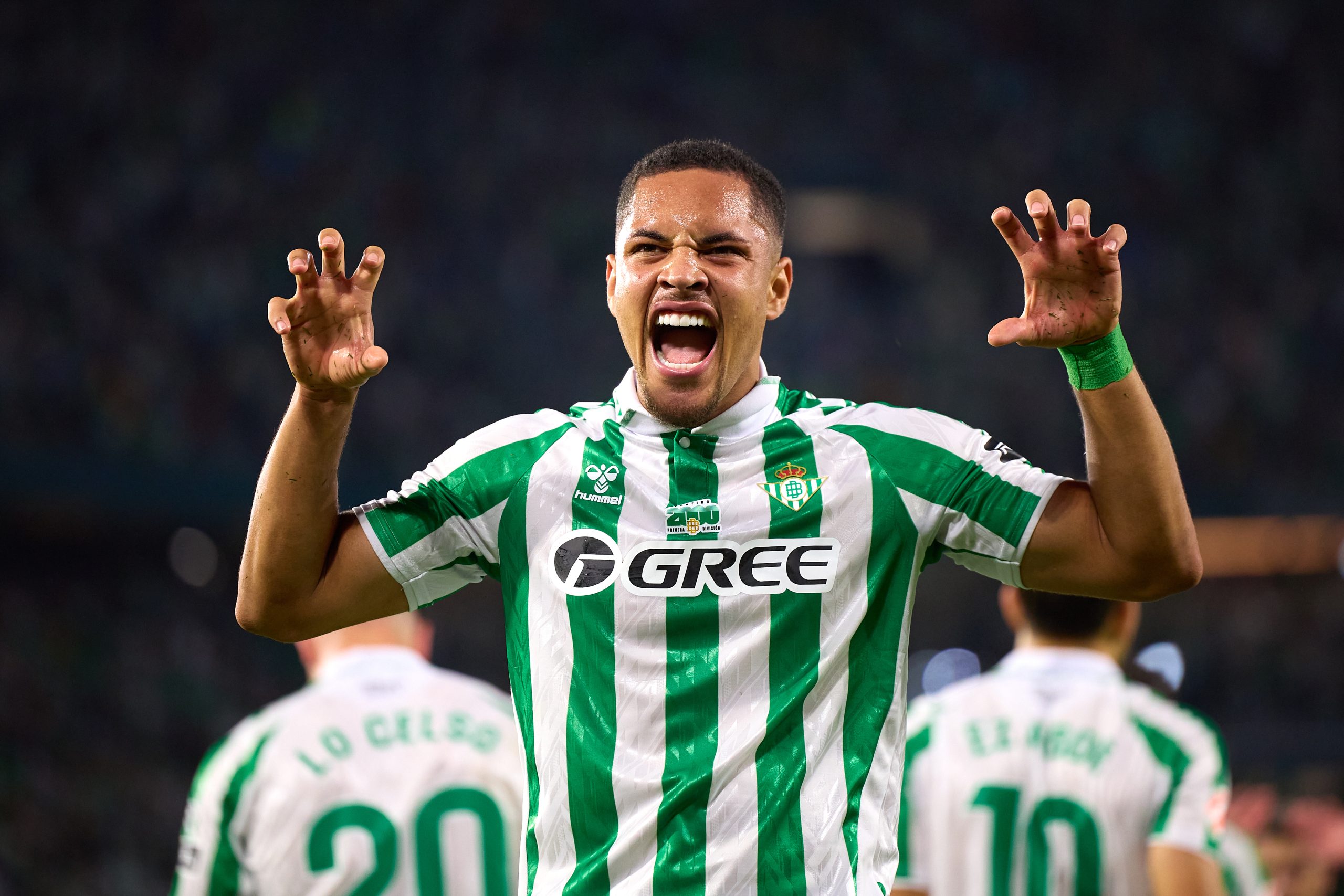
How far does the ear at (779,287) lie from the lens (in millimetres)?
2520

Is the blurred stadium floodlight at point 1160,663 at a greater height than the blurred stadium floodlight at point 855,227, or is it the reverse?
the blurred stadium floodlight at point 855,227

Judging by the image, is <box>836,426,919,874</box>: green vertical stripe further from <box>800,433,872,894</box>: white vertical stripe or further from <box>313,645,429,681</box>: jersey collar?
<box>313,645,429,681</box>: jersey collar

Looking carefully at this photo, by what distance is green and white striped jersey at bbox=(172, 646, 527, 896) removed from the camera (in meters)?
3.76

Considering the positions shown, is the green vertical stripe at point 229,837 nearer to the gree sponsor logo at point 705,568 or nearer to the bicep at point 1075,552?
the gree sponsor logo at point 705,568

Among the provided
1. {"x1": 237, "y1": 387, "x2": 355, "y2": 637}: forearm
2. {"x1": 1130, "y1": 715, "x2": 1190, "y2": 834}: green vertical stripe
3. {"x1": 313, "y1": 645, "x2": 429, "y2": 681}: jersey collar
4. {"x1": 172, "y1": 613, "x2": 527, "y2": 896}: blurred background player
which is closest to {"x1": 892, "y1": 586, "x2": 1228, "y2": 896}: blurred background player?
{"x1": 1130, "y1": 715, "x2": 1190, "y2": 834}: green vertical stripe

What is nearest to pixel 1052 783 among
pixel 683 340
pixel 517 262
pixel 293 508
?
pixel 683 340

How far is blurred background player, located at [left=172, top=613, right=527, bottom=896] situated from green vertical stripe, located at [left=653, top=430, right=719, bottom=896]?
1.67 metres

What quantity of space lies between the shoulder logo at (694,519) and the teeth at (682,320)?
0.30 metres

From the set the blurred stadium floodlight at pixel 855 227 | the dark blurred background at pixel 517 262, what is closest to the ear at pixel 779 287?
the dark blurred background at pixel 517 262

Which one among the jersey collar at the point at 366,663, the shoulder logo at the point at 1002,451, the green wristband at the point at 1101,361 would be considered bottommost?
the jersey collar at the point at 366,663

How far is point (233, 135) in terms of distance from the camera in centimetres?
1561

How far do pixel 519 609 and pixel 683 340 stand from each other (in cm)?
53

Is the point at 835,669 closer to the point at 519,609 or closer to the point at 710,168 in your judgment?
the point at 519,609

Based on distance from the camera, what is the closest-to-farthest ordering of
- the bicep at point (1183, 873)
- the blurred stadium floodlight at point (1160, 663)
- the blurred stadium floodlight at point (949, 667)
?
the bicep at point (1183, 873) → the blurred stadium floodlight at point (1160, 663) → the blurred stadium floodlight at point (949, 667)
